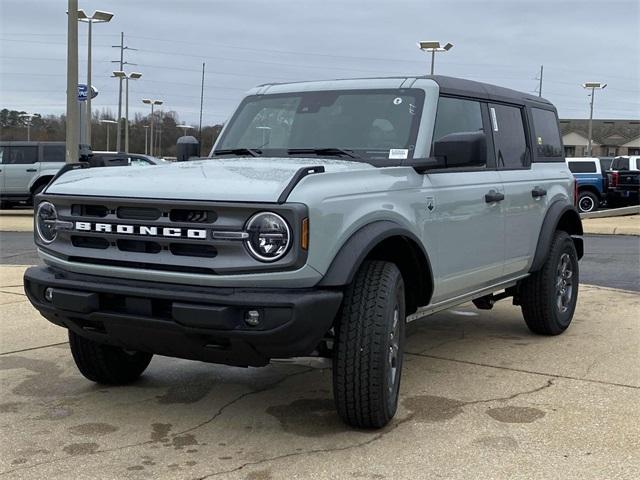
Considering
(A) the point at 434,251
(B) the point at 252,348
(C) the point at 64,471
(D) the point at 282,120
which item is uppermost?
(D) the point at 282,120

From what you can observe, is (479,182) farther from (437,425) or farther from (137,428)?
(137,428)

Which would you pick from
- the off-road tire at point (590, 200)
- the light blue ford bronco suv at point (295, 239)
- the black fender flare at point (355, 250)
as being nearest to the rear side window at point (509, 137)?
the light blue ford bronco suv at point (295, 239)

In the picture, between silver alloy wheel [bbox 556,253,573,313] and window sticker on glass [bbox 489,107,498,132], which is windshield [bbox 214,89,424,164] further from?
silver alloy wheel [bbox 556,253,573,313]

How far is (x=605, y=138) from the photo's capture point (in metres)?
82.6

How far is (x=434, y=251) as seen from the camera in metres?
4.76

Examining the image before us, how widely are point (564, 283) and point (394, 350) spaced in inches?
122

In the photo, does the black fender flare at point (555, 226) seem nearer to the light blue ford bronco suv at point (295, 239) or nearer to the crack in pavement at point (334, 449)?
the light blue ford bronco suv at point (295, 239)

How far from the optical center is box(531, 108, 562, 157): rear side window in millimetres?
6715

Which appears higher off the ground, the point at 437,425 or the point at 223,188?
the point at 223,188

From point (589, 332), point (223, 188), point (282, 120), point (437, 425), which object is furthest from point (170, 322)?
point (589, 332)

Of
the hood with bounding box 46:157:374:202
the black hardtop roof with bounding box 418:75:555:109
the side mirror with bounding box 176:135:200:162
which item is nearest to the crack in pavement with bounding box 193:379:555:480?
the hood with bounding box 46:157:374:202

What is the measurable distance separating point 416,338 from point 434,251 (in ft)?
6.42

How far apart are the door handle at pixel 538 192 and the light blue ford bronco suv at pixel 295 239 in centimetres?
49

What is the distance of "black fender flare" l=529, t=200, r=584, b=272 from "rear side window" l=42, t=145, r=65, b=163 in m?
15.9
